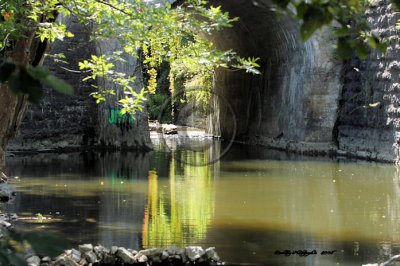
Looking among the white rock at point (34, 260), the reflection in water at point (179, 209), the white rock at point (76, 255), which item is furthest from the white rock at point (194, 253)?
the white rock at point (34, 260)

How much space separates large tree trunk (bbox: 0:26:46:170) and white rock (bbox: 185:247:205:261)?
197cm

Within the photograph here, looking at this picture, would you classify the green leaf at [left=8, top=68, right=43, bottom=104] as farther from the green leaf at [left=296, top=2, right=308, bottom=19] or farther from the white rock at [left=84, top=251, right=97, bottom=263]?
the white rock at [left=84, top=251, right=97, bottom=263]

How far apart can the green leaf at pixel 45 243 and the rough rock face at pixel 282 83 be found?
1135 centimetres

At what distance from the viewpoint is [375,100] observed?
12.0 meters

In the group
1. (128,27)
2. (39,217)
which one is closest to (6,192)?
(39,217)

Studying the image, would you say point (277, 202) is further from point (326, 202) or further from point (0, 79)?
point (0, 79)

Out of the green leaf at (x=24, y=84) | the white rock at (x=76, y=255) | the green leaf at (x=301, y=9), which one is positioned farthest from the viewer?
the white rock at (x=76, y=255)

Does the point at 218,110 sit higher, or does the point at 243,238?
Answer: the point at 218,110

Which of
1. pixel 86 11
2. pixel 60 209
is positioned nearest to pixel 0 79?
pixel 86 11

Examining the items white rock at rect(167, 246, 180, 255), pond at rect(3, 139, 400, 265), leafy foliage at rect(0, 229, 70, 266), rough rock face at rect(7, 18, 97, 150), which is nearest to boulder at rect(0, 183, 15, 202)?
pond at rect(3, 139, 400, 265)

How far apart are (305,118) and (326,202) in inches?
276

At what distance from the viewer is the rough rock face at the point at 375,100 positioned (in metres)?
11.2

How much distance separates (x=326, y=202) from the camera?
695cm

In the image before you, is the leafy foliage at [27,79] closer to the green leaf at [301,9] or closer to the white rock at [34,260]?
the green leaf at [301,9]
